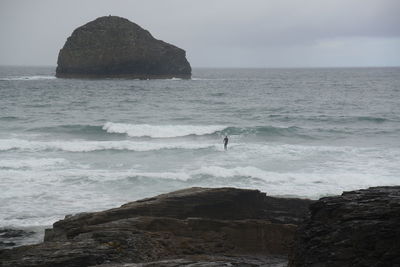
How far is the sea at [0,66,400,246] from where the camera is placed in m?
17.7

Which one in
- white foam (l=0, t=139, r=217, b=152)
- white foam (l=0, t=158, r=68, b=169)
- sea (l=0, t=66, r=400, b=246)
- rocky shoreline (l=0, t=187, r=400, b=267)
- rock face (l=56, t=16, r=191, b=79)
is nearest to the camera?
rocky shoreline (l=0, t=187, r=400, b=267)

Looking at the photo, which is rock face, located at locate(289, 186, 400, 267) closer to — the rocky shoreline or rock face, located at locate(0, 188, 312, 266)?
the rocky shoreline

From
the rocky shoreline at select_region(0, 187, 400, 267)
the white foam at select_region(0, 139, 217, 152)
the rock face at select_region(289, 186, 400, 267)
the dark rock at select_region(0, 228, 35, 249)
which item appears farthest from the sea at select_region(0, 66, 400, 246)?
the rock face at select_region(289, 186, 400, 267)

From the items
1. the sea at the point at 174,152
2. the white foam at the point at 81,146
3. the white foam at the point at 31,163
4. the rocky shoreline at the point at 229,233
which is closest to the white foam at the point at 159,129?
the sea at the point at 174,152

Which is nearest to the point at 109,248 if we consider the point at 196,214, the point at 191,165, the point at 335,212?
the point at 196,214

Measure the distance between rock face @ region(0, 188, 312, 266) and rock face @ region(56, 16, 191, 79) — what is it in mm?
96832

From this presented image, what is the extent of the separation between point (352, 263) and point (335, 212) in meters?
0.67

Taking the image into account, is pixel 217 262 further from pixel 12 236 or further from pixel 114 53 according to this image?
pixel 114 53

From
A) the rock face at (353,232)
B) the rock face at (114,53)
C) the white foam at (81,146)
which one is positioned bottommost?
the white foam at (81,146)

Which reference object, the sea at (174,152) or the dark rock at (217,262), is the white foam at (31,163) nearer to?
the sea at (174,152)

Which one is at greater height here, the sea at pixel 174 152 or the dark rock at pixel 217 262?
the dark rock at pixel 217 262

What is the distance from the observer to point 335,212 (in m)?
5.29

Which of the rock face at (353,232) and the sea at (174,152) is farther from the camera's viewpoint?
the sea at (174,152)

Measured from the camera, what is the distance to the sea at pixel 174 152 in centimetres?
1770
